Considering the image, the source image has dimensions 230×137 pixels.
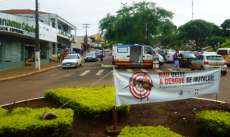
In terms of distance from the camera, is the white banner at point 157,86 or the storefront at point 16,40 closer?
the white banner at point 157,86

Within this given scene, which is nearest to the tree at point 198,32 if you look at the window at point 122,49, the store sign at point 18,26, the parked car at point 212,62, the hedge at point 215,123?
the store sign at point 18,26

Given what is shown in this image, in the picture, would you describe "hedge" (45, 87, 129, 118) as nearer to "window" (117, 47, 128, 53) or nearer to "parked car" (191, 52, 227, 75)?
"parked car" (191, 52, 227, 75)

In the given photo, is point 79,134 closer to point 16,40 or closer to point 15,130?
point 15,130

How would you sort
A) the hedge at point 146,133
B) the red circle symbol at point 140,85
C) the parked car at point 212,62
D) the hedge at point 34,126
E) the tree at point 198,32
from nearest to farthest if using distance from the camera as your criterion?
the hedge at point 146,133, the hedge at point 34,126, the red circle symbol at point 140,85, the parked car at point 212,62, the tree at point 198,32

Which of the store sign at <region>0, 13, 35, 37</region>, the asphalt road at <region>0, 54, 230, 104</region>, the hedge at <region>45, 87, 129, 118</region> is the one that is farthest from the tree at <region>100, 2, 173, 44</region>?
the hedge at <region>45, 87, 129, 118</region>

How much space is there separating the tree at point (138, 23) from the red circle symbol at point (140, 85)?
52308 millimetres

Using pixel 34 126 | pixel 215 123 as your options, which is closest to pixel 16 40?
pixel 34 126

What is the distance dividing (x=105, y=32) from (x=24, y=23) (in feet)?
84.2

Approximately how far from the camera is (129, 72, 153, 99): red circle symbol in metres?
9.21

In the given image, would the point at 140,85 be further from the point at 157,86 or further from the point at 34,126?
the point at 34,126

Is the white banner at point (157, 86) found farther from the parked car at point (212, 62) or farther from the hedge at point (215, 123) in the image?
the parked car at point (212, 62)

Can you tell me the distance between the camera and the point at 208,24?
4279 inches

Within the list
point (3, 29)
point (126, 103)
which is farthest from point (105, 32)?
point (126, 103)

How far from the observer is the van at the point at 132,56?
126ft
